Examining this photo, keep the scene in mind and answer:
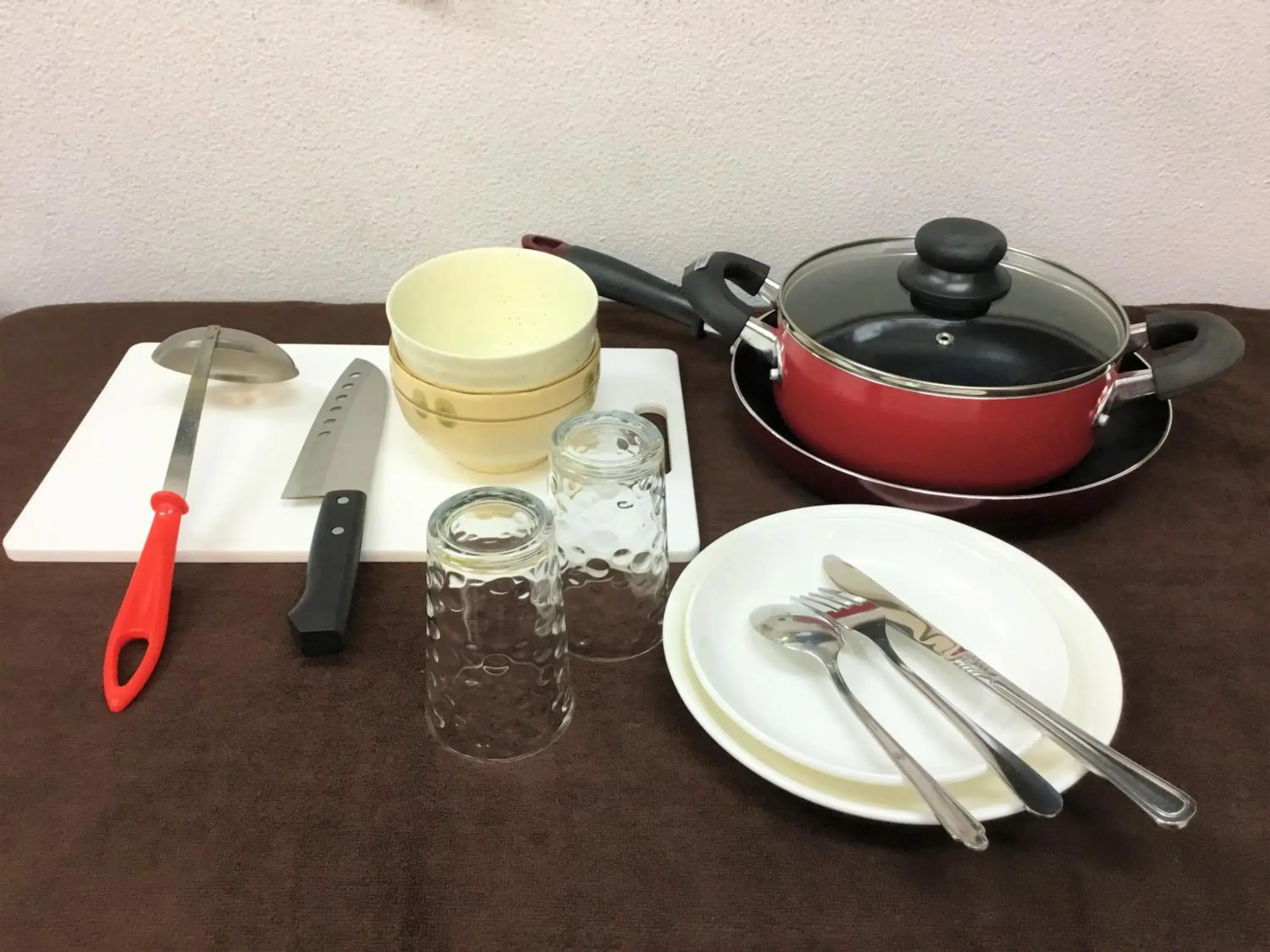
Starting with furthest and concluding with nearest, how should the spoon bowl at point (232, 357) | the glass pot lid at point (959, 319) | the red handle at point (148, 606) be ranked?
the spoon bowl at point (232, 357) < the glass pot lid at point (959, 319) < the red handle at point (148, 606)

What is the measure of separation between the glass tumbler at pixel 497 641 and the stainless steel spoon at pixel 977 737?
0.15m

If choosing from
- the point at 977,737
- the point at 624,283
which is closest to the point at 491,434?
the point at 624,283

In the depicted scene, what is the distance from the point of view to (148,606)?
0.54 meters

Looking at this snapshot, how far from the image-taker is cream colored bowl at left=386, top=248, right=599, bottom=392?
0.68 meters

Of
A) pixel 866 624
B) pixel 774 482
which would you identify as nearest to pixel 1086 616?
pixel 866 624

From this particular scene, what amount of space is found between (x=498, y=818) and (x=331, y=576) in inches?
7.2

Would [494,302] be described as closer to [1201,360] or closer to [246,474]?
[246,474]

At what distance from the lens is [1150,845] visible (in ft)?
1.47

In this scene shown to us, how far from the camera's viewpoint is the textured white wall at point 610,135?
74 cm

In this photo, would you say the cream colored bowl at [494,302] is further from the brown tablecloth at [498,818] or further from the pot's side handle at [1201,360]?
the pot's side handle at [1201,360]

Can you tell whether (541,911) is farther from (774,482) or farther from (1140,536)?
(1140,536)

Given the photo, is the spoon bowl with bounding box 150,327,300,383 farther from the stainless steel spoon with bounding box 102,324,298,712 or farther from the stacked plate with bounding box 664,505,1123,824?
the stacked plate with bounding box 664,505,1123,824

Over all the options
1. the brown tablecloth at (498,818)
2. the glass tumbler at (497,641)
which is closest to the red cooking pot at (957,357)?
the brown tablecloth at (498,818)

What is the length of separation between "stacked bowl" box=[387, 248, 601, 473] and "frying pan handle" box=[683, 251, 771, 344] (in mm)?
72
